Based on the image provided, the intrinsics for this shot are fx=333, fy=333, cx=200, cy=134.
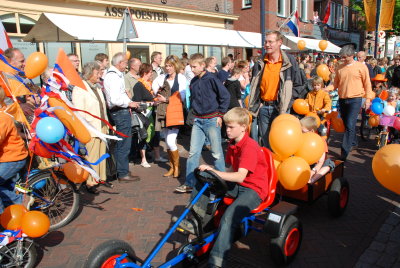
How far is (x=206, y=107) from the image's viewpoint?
4750mm

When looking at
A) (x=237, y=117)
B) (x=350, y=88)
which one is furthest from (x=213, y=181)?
(x=350, y=88)

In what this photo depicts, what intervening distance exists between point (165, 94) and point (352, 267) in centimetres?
422

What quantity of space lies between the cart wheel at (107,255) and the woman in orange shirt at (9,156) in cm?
145

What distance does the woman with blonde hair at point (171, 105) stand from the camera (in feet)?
18.5

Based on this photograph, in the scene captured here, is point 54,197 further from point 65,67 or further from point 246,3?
point 246,3

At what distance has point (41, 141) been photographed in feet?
11.4

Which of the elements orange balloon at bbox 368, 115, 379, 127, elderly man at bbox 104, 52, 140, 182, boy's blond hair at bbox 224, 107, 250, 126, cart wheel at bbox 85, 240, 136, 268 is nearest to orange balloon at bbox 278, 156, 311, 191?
boy's blond hair at bbox 224, 107, 250, 126

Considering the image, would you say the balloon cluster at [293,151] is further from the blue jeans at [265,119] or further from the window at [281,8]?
the window at [281,8]

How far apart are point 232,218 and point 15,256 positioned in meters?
1.98

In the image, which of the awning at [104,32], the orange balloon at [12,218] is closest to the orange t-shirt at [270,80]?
the orange balloon at [12,218]

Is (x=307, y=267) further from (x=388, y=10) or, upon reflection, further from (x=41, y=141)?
(x=388, y=10)

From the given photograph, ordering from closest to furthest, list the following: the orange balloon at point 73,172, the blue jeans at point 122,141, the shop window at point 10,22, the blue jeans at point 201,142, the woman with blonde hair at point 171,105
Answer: the orange balloon at point 73,172 < the blue jeans at point 201,142 < the blue jeans at point 122,141 < the woman with blonde hair at point 171,105 < the shop window at point 10,22

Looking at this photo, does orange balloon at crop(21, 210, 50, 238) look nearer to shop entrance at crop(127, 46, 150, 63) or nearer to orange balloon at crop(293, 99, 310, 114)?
orange balloon at crop(293, 99, 310, 114)

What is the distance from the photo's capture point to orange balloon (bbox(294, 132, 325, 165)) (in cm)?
380
